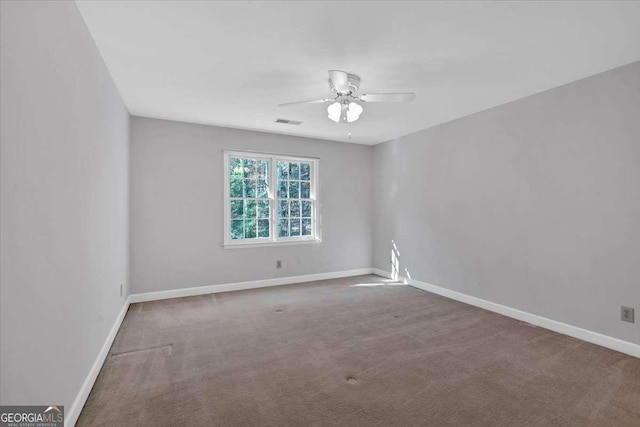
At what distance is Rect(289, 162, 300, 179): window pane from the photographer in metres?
5.43

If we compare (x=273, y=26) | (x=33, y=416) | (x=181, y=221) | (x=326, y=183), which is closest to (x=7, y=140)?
(x=33, y=416)

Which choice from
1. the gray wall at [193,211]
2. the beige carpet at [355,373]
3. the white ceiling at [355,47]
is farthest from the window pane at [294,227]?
the white ceiling at [355,47]

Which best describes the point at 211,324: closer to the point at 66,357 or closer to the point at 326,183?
the point at 66,357

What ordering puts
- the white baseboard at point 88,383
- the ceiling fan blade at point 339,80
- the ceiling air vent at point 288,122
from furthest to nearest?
the ceiling air vent at point 288,122, the ceiling fan blade at point 339,80, the white baseboard at point 88,383

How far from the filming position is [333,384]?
2240mm

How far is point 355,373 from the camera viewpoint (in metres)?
2.39

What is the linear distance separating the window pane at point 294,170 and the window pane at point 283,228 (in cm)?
79

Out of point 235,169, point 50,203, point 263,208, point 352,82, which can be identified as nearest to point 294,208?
point 263,208

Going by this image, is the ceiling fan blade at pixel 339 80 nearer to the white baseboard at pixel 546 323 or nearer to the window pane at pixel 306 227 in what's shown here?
the window pane at pixel 306 227

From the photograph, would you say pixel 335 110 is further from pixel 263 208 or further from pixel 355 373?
pixel 263 208

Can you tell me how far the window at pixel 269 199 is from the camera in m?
4.93

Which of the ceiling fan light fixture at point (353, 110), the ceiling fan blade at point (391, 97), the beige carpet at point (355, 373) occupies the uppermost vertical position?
the ceiling fan blade at point (391, 97)

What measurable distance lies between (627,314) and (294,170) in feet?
14.8

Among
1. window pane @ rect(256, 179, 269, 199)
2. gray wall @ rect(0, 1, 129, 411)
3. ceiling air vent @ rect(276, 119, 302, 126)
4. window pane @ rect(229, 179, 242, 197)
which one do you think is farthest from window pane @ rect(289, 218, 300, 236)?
gray wall @ rect(0, 1, 129, 411)
